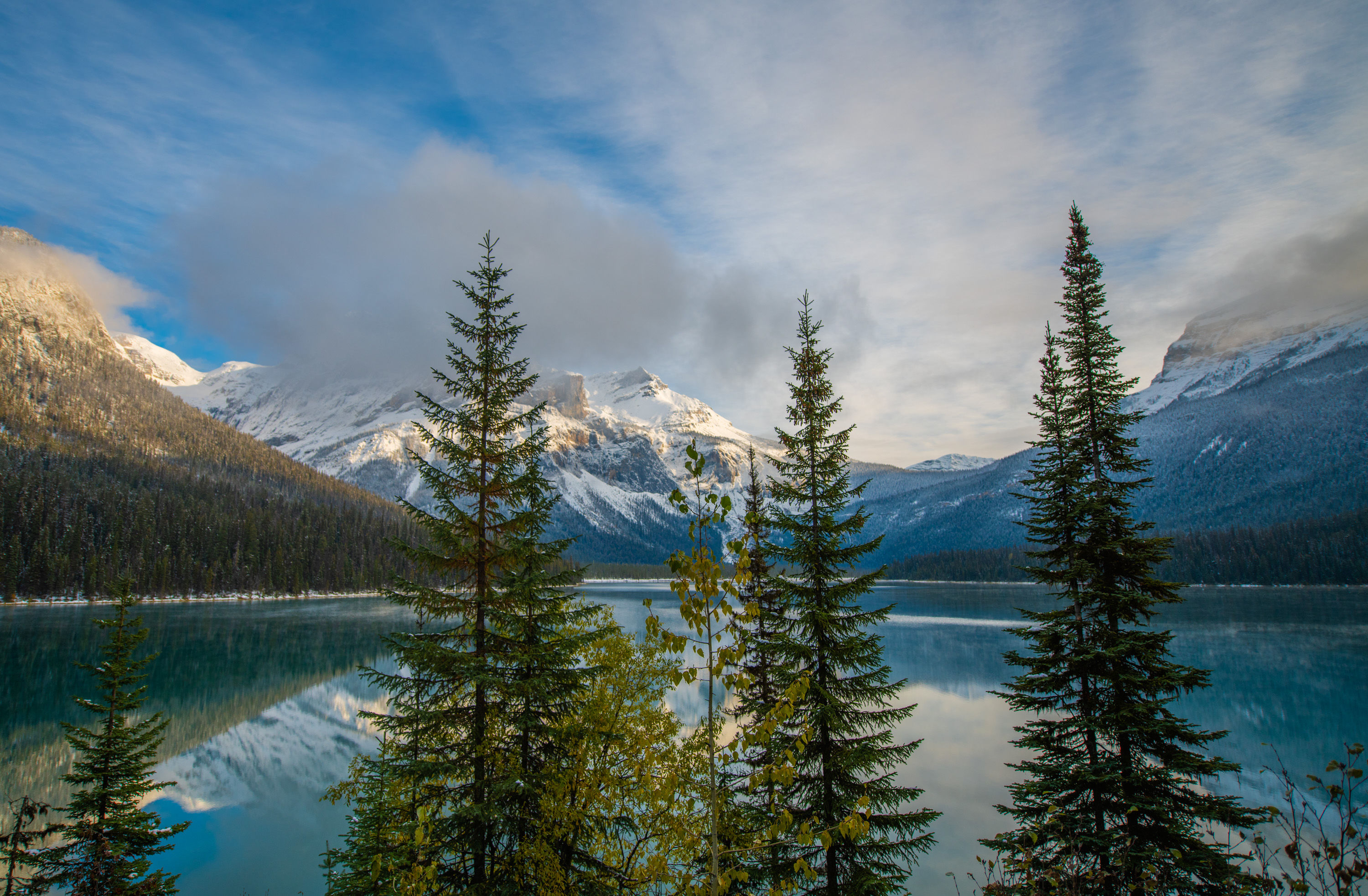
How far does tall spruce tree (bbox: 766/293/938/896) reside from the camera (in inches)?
471

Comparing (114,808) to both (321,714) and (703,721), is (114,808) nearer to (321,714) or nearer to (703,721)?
(703,721)

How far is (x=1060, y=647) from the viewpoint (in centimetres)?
1351

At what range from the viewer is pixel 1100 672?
12789 millimetres

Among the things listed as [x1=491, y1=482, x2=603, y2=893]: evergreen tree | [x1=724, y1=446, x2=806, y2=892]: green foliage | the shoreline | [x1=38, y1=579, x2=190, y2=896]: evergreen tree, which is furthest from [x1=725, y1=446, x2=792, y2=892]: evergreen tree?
the shoreline

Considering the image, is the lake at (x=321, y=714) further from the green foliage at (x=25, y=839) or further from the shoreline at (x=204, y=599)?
the shoreline at (x=204, y=599)

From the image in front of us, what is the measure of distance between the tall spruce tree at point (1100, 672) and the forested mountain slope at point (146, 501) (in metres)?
65.9

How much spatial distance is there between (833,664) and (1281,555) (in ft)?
507

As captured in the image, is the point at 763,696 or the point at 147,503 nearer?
the point at 763,696

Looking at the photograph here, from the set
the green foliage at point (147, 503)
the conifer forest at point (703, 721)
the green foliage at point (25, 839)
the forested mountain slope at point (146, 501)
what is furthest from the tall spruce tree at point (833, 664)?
the green foliage at point (147, 503)

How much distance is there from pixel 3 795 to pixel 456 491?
23.4 m

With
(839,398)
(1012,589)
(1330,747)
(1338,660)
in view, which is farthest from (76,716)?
(1012,589)

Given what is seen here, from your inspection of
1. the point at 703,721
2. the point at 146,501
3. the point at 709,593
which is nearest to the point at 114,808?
the point at 703,721

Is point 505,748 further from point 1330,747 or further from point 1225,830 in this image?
point 1330,747

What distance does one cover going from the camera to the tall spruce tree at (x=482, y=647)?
10750mm
